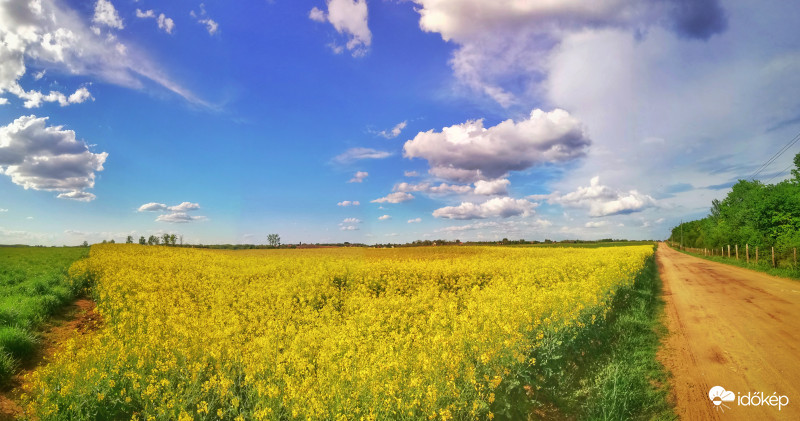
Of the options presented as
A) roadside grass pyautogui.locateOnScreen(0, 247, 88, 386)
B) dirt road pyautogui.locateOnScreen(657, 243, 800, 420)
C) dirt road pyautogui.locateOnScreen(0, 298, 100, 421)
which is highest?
roadside grass pyautogui.locateOnScreen(0, 247, 88, 386)

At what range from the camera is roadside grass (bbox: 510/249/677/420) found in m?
5.42

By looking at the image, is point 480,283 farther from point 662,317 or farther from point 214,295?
point 214,295

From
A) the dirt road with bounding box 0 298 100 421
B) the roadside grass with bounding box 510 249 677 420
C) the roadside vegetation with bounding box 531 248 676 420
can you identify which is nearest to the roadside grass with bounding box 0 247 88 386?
the dirt road with bounding box 0 298 100 421

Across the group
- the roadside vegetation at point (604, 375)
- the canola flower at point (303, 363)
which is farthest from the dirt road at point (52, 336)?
the roadside vegetation at point (604, 375)

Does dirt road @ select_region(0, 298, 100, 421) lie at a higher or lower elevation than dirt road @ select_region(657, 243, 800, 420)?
lower

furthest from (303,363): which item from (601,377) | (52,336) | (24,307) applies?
(24,307)

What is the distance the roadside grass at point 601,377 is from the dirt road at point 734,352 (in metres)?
0.32

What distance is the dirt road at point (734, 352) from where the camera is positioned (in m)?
5.51

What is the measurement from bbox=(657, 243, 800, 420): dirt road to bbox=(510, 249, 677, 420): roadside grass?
1.04 feet

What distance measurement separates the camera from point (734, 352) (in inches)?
297

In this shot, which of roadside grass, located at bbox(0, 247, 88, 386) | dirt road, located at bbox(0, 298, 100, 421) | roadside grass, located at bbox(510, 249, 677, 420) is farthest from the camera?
roadside grass, located at bbox(0, 247, 88, 386)

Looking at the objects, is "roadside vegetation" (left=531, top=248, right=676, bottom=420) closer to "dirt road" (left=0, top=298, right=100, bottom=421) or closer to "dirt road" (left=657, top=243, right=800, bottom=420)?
"dirt road" (left=657, top=243, right=800, bottom=420)

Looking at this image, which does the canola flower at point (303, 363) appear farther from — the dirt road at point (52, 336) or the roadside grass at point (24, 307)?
the roadside grass at point (24, 307)

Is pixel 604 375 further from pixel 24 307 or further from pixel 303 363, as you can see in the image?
pixel 24 307
